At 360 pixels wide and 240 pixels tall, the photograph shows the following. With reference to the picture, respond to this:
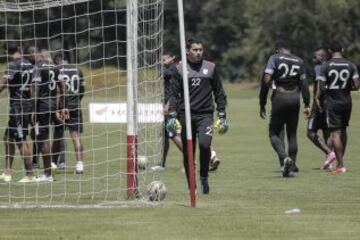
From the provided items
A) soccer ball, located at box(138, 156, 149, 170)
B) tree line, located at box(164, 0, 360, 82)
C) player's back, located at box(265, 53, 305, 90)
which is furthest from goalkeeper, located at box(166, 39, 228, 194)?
tree line, located at box(164, 0, 360, 82)

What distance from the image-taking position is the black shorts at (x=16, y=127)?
55.8 ft

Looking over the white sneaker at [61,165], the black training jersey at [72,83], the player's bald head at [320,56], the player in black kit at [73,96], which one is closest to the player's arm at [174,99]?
the player in black kit at [73,96]

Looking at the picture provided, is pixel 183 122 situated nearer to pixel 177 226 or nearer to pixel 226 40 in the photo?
pixel 177 226

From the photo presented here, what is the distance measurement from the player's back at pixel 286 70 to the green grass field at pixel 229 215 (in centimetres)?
148

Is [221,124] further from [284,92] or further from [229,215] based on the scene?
[284,92]

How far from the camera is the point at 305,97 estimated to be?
706 inches

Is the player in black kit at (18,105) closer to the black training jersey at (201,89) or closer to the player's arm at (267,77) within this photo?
the black training jersey at (201,89)

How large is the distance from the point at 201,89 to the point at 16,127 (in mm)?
3533

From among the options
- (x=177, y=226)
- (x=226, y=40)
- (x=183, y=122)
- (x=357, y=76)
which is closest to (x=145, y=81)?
(x=183, y=122)

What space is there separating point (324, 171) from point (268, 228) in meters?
7.96

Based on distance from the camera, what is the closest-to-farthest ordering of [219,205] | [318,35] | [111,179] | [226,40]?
[219,205] → [111,179] → [318,35] → [226,40]

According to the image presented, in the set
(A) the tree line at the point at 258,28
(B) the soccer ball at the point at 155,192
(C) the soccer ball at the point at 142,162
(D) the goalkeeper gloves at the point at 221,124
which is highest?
(A) the tree line at the point at 258,28

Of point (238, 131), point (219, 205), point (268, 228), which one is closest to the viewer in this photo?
point (268, 228)

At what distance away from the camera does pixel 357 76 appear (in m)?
18.6
